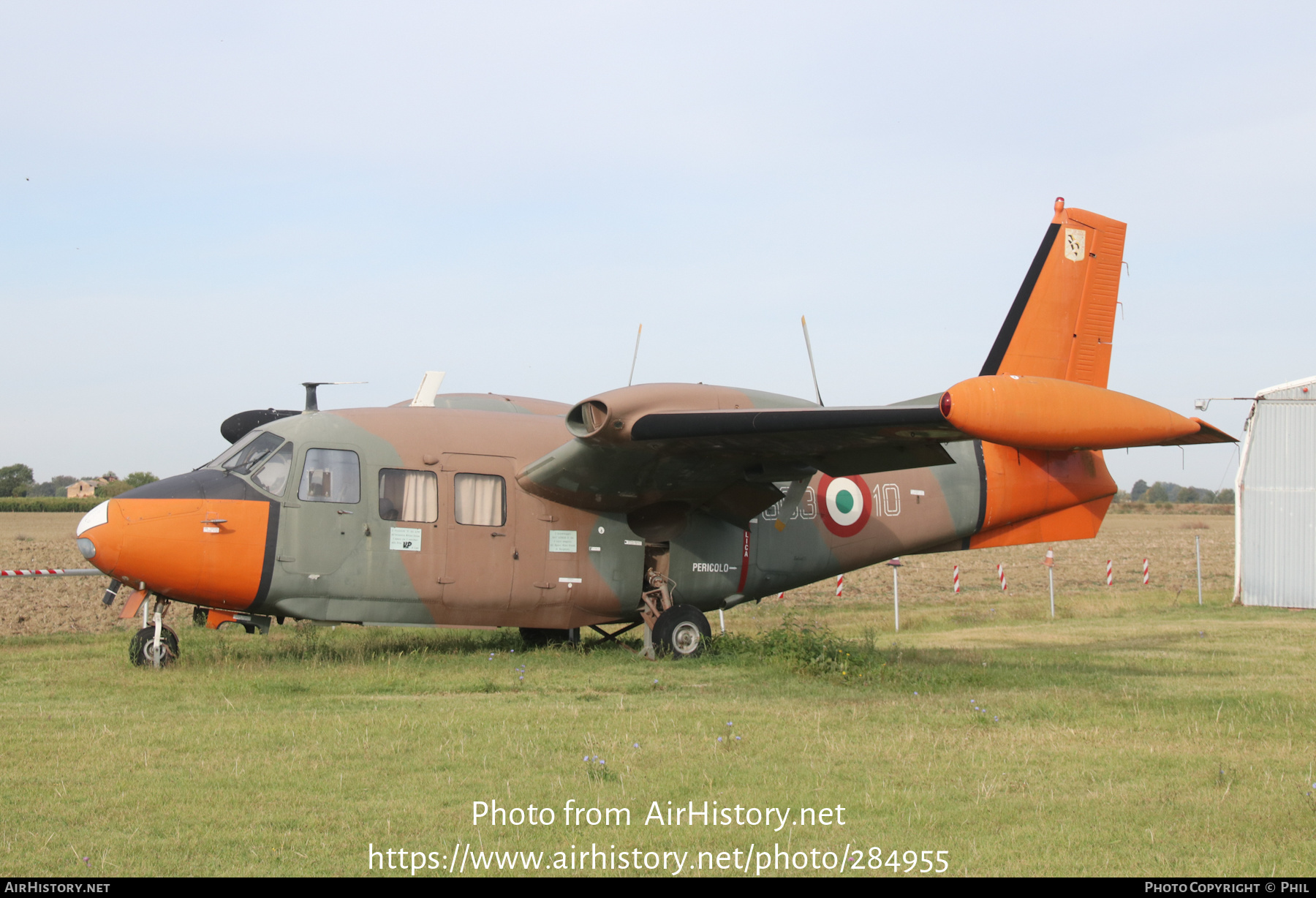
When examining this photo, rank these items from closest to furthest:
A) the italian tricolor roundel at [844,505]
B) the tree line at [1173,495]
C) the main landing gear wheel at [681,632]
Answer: the main landing gear wheel at [681,632] < the italian tricolor roundel at [844,505] < the tree line at [1173,495]

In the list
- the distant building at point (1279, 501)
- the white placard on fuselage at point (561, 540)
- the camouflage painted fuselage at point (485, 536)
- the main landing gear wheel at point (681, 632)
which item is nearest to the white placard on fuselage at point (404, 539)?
the camouflage painted fuselage at point (485, 536)

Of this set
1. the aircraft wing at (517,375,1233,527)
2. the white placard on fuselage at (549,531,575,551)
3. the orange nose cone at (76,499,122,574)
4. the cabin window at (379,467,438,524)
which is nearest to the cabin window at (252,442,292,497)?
the cabin window at (379,467,438,524)

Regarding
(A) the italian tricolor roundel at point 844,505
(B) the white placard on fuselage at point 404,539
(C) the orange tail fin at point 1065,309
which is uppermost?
(C) the orange tail fin at point 1065,309

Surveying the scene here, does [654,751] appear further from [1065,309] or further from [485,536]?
[1065,309]

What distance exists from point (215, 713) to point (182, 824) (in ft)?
12.0

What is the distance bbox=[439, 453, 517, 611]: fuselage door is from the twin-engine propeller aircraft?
0.08ft

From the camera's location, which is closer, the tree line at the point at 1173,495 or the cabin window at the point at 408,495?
the cabin window at the point at 408,495

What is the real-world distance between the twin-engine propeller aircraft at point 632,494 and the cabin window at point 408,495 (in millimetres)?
26

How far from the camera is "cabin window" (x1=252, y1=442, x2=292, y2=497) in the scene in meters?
12.5

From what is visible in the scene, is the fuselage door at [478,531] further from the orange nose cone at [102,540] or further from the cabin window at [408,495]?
the orange nose cone at [102,540]

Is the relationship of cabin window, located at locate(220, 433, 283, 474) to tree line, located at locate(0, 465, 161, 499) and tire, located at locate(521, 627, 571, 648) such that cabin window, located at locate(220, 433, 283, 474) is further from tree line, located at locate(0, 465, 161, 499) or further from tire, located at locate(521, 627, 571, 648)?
tree line, located at locate(0, 465, 161, 499)

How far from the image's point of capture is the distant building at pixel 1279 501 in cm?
2300

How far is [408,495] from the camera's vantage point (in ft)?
42.5
